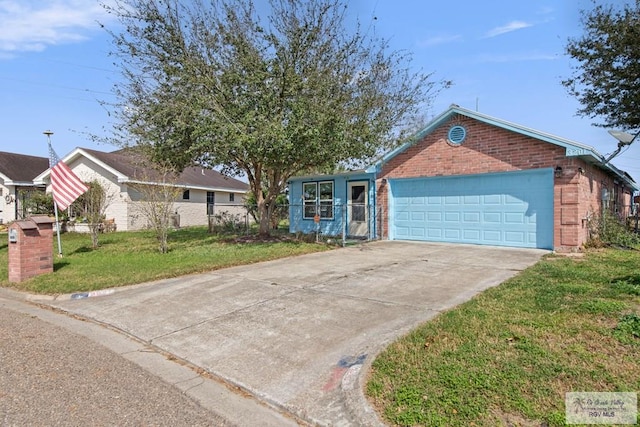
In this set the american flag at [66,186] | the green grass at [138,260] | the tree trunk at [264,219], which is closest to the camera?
the green grass at [138,260]

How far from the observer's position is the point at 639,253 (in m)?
9.77

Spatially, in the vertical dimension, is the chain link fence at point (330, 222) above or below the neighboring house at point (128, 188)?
below

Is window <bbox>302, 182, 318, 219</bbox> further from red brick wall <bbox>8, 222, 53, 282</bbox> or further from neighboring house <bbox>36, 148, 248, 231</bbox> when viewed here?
red brick wall <bbox>8, 222, 53, 282</bbox>

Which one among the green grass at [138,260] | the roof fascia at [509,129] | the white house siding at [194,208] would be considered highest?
the roof fascia at [509,129]

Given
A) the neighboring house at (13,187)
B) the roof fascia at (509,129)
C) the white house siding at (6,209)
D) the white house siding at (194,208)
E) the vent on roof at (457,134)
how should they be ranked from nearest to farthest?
the roof fascia at (509,129) < the vent on roof at (457,134) < the neighboring house at (13,187) < the white house siding at (6,209) < the white house siding at (194,208)

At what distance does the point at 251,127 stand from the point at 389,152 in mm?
5476

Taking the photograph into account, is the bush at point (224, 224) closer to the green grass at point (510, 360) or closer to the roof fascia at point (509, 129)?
the roof fascia at point (509, 129)

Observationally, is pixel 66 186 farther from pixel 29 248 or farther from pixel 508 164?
pixel 508 164

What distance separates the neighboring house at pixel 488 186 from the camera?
1074cm

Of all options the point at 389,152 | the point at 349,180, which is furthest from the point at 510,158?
the point at 349,180

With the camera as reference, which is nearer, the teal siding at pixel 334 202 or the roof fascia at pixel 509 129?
the roof fascia at pixel 509 129

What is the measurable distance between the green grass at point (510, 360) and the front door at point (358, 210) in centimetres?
940

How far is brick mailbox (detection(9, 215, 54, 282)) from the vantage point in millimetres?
8281

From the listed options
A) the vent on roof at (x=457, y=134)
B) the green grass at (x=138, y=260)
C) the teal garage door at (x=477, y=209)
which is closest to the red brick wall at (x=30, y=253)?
the green grass at (x=138, y=260)
